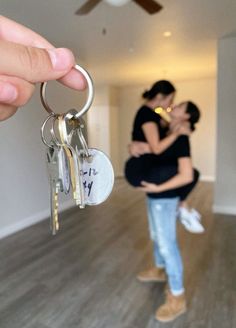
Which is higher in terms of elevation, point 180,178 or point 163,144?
point 163,144

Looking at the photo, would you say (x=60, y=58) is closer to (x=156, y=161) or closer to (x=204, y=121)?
(x=156, y=161)

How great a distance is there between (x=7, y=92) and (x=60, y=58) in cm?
8

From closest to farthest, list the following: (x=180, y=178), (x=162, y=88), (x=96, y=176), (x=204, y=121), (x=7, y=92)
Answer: (x=7, y=92) → (x=96, y=176) → (x=180, y=178) → (x=162, y=88) → (x=204, y=121)

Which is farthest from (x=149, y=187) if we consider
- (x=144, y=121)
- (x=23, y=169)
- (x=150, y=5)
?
(x=23, y=169)

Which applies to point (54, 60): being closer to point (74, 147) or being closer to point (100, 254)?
point (74, 147)

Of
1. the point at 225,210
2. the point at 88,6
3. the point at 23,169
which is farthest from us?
the point at 225,210

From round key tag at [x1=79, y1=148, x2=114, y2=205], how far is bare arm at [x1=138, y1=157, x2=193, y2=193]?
3.25 feet

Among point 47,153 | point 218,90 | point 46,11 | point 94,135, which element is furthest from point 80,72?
point 94,135

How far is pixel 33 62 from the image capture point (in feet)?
1.10

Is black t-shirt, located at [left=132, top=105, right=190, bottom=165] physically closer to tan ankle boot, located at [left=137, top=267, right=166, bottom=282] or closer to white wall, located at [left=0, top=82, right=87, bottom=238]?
tan ankle boot, located at [left=137, top=267, right=166, bottom=282]

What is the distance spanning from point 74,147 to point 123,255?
214 centimetres

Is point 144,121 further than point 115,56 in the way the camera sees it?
No

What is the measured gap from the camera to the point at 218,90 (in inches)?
140

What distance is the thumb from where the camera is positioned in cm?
32
